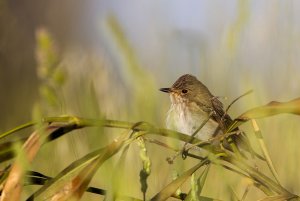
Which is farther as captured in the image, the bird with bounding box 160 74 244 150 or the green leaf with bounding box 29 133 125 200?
the bird with bounding box 160 74 244 150

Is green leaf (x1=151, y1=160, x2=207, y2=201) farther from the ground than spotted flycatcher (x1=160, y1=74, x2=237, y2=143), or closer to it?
closer to it

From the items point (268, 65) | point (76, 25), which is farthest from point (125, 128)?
point (76, 25)

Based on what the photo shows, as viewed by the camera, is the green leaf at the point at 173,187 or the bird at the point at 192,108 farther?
the bird at the point at 192,108

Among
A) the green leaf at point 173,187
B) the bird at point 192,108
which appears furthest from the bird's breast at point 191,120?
the green leaf at point 173,187

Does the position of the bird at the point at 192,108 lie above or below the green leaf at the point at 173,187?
above

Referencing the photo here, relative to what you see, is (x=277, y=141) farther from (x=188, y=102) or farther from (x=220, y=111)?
(x=188, y=102)

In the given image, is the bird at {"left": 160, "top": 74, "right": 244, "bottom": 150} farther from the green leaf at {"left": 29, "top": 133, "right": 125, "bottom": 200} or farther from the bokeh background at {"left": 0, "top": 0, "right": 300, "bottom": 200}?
the green leaf at {"left": 29, "top": 133, "right": 125, "bottom": 200}

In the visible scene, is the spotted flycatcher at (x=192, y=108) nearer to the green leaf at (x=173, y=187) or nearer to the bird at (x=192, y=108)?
the bird at (x=192, y=108)

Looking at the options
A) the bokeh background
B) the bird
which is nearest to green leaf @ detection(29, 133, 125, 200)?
the bokeh background

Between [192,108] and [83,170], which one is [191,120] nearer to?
[192,108]
